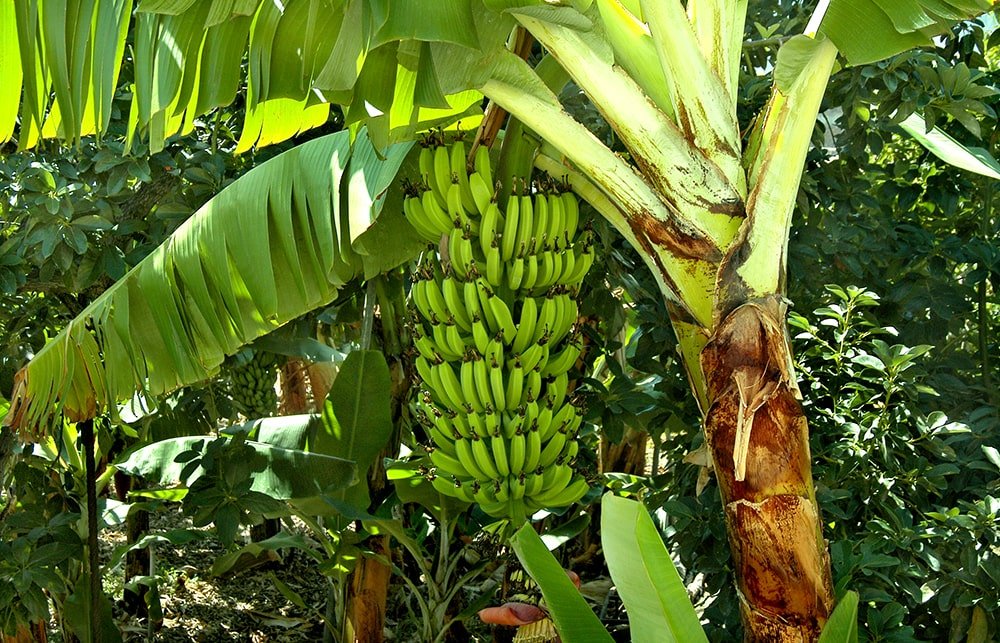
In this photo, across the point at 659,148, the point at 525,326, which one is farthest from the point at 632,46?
the point at 525,326

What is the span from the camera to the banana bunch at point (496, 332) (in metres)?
2.15

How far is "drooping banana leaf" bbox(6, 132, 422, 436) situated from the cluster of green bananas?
128cm

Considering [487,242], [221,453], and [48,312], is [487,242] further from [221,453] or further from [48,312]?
[48,312]

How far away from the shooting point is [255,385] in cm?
413

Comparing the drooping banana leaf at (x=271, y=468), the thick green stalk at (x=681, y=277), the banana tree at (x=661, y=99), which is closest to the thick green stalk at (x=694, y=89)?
the banana tree at (x=661, y=99)

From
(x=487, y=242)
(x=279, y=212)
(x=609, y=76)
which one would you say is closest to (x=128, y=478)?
(x=279, y=212)

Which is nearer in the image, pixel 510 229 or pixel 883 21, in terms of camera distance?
pixel 883 21

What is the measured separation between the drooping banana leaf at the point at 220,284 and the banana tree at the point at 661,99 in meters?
0.39

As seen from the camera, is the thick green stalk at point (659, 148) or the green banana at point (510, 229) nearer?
the thick green stalk at point (659, 148)

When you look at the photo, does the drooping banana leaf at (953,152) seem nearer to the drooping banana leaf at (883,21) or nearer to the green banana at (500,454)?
the drooping banana leaf at (883,21)

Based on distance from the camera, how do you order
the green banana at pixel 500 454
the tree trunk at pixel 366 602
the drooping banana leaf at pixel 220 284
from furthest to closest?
the tree trunk at pixel 366 602 → the drooping banana leaf at pixel 220 284 → the green banana at pixel 500 454

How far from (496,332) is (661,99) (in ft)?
2.09

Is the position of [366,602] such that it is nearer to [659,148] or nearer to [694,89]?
[659,148]

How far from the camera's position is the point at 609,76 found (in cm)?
191
